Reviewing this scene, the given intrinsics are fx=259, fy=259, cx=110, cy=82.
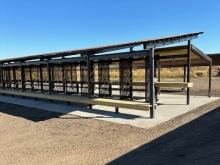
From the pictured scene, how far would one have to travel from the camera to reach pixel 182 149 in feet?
16.0

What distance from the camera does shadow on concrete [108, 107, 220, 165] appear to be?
432 cm

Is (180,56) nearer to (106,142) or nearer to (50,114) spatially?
(50,114)

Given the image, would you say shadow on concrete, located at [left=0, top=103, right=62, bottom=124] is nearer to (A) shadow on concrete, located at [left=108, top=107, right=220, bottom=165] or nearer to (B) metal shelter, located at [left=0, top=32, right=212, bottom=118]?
(B) metal shelter, located at [left=0, top=32, right=212, bottom=118]

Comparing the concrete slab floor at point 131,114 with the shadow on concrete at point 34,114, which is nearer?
the concrete slab floor at point 131,114

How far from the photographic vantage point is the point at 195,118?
25.3ft

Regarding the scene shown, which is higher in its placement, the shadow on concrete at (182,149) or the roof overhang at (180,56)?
the roof overhang at (180,56)

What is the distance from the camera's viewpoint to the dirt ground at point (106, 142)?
4.66 metres

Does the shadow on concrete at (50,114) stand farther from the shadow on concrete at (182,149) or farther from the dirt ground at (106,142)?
the shadow on concrete at (182,149)

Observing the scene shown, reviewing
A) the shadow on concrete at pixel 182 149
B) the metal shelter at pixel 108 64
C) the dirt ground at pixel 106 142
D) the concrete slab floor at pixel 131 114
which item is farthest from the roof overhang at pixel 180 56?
the shadow on concrete at pixel 182 149

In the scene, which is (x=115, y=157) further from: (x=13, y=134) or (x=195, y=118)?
(x=195, y=118)

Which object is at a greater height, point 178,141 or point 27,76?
point 27,76

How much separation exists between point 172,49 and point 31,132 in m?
6.80

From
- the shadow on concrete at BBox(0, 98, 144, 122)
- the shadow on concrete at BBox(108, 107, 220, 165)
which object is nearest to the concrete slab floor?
the shadow on concrete at BBox(0, 98, 144, 122)

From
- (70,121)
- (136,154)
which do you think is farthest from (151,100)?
(136,154)
